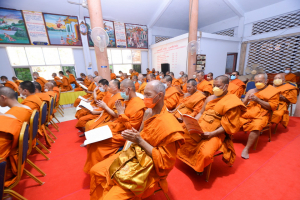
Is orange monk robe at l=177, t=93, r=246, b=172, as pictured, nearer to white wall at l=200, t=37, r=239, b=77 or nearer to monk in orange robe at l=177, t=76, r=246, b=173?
monk in orange robe at l=177, t=76, r=246, b=173

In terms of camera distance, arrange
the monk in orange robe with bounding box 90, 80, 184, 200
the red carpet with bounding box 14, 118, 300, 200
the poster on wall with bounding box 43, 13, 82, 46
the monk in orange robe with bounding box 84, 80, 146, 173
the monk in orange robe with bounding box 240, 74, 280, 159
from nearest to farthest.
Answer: the monk in orange robe with bounding box 90, 80, 184, 200 → the red carpet with bounding box 14, 118, 300, 200 → the monk in orange robe with bounding box 84, 80, 146, 173 → the monk in orange robe with bounding box 240, 74, 280, 159 → the poster on wall with bounding box 43, 13, 82, 46

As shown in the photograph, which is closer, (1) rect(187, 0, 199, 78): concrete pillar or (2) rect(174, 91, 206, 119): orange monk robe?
(2) rect(174, 91, 206, 119): orange monk robe

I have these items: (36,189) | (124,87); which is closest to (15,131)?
(36,189)

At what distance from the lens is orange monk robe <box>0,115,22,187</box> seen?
4.48ft

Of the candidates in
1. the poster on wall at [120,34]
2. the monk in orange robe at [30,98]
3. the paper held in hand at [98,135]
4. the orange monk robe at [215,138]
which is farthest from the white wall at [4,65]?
the orange monk robe at [215,138]

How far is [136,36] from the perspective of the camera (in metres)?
10.9

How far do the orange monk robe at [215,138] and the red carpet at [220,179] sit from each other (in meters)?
0.31

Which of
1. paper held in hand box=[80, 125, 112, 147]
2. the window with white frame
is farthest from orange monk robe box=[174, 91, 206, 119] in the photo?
the window with white frame

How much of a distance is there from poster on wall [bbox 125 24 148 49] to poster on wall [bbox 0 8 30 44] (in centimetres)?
641

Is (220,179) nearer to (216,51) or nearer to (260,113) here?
(260,113)

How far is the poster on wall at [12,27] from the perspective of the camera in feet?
23.4

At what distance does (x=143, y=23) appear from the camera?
A: 421 inches

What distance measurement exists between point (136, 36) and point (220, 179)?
1124 cm

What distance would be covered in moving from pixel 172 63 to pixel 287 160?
834 cm
